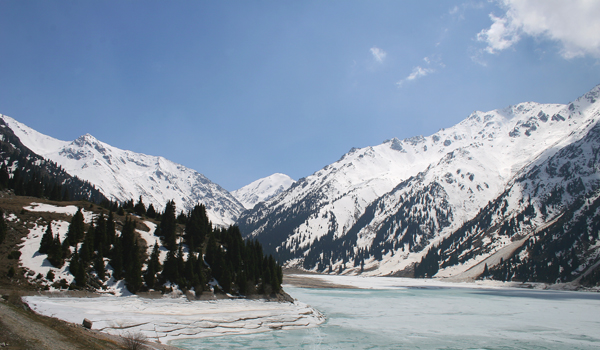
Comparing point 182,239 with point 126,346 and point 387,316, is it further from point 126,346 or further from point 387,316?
point 126,346

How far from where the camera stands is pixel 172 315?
46375 mm

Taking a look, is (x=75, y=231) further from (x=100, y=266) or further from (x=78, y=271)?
(x=78, y=271)

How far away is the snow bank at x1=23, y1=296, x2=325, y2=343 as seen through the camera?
37250 mm

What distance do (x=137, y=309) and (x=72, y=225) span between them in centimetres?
2292

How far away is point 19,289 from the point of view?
45344 millimetres

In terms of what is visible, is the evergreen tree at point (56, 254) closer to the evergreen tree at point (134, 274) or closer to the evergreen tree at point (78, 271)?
the evergreen tree at point (78, 271)

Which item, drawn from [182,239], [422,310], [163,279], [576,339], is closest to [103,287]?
[163,279]

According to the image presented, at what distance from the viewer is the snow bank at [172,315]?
122ft

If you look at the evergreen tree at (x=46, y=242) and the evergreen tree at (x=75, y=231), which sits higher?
the evergreen tree at (x=75, y=231)

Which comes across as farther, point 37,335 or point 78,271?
point 78,271

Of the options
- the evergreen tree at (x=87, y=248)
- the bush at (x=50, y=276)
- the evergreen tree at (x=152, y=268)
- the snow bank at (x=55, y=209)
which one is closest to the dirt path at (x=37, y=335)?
the bush at (x=50, y=276)

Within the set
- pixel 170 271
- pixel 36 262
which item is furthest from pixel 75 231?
pixel 170 271

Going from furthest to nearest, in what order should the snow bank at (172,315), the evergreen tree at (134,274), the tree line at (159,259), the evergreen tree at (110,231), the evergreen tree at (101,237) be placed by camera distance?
the evergreen tree at (110,231) → the evergreen tree at (101,237) → the evergreen tree at (134,274) → the tree line at (159,259) → the snow bank at (172,315)

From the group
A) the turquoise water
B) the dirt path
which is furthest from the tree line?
the dirt path
